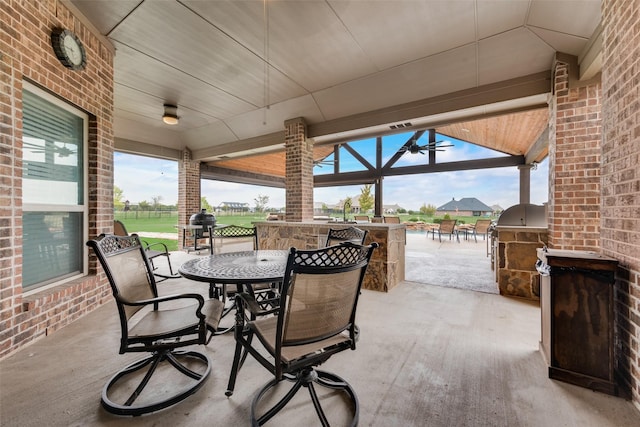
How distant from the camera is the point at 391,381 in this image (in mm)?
1694

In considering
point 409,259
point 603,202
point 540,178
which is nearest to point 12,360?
point 603,202

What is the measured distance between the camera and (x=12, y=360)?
1.89 meters

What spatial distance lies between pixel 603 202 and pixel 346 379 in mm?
2109

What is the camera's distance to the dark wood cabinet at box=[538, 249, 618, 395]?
1572 millimetres

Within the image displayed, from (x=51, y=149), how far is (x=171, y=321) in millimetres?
2281

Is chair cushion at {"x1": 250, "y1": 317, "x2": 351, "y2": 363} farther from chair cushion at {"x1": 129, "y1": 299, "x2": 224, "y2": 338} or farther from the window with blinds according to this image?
the window with blinds

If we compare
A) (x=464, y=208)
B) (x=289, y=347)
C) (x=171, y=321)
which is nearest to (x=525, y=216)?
(x=289, y=347)

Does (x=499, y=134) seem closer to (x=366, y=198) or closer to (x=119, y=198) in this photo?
(x=366, y=198)

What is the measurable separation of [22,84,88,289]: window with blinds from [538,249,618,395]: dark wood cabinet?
4.14 m

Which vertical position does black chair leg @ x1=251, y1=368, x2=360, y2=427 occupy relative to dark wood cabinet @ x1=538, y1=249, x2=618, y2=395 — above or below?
below

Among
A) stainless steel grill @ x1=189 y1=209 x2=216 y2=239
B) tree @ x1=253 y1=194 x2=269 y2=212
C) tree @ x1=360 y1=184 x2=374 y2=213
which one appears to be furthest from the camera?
tree @ x1=253 y1=194 x2=269 y2=212

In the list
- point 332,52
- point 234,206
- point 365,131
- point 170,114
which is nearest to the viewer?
point 332,52

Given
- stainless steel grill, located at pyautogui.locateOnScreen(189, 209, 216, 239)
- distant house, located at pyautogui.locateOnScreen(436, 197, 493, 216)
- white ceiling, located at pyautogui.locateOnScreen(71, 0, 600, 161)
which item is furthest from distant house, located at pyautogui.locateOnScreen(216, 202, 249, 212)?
distant house, located at pyautogui.locateOnScreen(436, 197, 493, 216)

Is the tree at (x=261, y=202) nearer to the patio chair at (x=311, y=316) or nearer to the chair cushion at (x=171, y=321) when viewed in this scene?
the chair cushion at (x=171, y=321)
